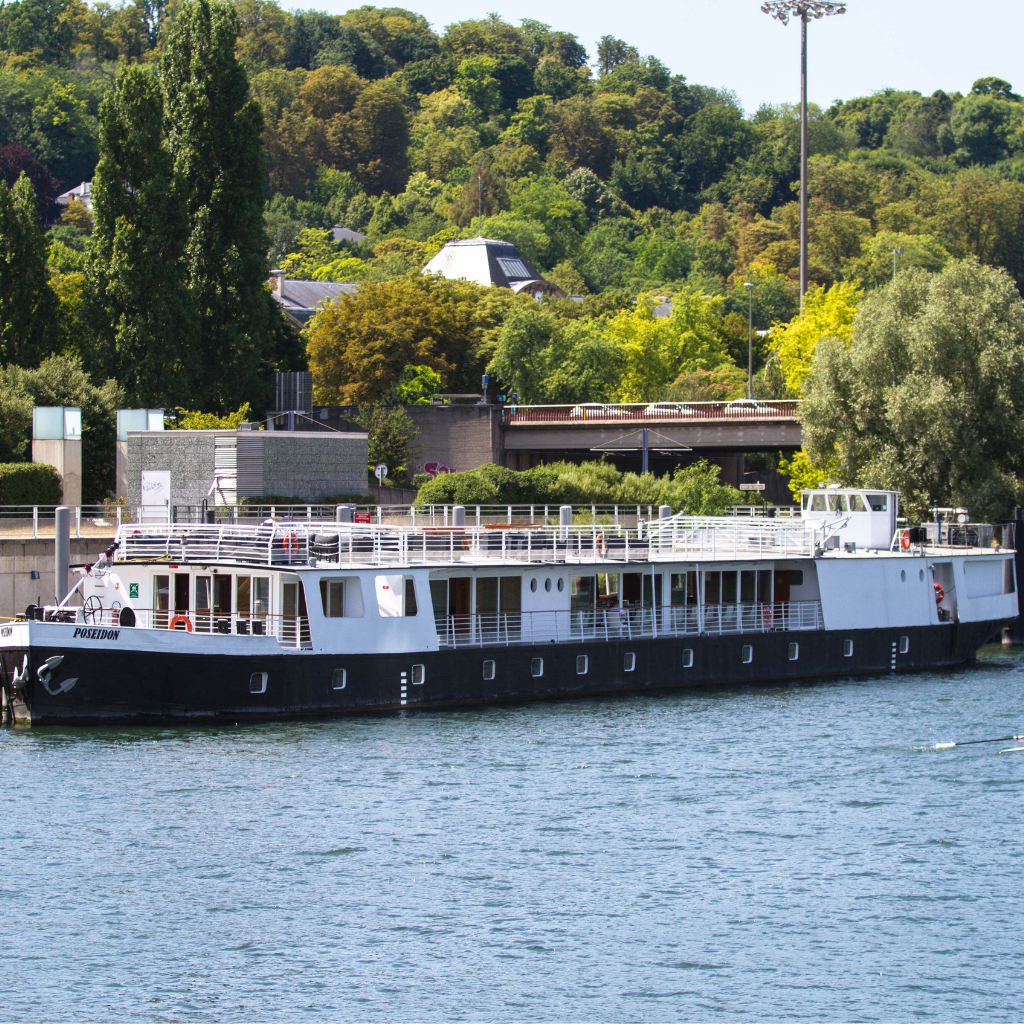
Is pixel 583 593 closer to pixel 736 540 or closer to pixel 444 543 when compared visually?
pixel 444 543

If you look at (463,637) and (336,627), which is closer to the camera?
(336,627)

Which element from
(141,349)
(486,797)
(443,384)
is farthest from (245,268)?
(486,797)

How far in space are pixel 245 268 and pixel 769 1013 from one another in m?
64.1

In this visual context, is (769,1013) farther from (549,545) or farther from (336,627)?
(549,545)

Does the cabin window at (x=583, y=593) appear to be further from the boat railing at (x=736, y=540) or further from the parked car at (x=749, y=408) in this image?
the parked car at (x=749, y=408)

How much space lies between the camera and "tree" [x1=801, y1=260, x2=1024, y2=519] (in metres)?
64.3

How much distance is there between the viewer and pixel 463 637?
43.8 metres

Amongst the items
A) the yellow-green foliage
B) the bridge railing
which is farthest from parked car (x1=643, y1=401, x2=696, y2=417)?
the yellow-green foliage

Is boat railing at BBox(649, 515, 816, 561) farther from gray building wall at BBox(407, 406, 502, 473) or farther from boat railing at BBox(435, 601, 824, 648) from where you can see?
gray building wall at BBox(407, 406, 502, 473)

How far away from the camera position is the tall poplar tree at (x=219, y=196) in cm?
8125

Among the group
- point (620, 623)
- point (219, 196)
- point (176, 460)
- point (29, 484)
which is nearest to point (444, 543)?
point (620, 623)

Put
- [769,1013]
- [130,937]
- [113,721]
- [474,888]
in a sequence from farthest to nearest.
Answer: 1. [113,721]
2. [474,888]
3. [130,937]
4. [769,1013]

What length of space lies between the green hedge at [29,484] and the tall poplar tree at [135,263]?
56.0 feet

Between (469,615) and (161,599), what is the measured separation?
8.06 m
